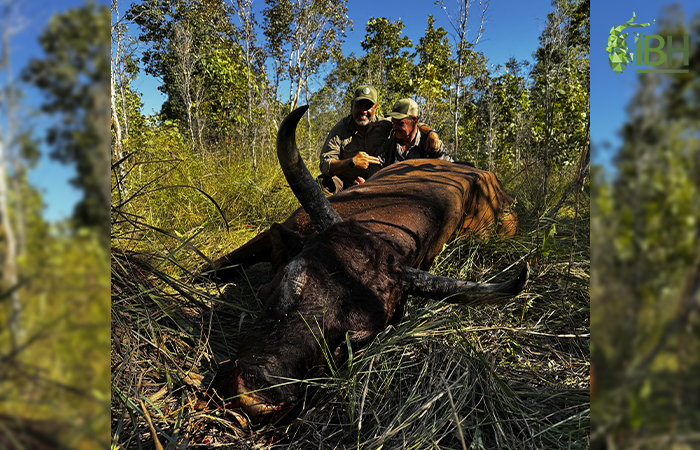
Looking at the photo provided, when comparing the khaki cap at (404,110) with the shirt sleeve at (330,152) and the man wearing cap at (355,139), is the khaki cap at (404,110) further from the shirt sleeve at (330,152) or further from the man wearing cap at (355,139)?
the shirt sleeve at (330,152)

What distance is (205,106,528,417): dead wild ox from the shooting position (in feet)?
5.58

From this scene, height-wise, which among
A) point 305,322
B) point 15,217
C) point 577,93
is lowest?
point 305,322

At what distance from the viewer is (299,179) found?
228 cm

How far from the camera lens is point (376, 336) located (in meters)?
2.01

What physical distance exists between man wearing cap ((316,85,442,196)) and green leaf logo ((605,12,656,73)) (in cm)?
516

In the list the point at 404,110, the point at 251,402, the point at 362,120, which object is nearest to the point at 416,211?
the point at 251,402

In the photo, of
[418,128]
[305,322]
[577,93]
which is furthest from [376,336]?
[577,93]

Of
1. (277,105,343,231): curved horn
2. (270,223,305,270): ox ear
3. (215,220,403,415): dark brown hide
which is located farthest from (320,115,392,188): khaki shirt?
(215,220,403,415): dark brown hide

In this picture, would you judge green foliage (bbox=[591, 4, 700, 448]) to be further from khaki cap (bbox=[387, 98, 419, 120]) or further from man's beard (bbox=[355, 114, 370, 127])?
man's beard (bbox=[355, 114, 370, 127])

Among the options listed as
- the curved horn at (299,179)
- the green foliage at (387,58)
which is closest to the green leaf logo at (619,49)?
the curved horn at (299,179)

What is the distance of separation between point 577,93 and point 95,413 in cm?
1045

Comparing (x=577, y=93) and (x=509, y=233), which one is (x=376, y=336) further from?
(x=577, y=93)

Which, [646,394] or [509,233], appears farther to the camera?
[509,233]

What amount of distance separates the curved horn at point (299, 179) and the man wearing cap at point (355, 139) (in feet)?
10.3
